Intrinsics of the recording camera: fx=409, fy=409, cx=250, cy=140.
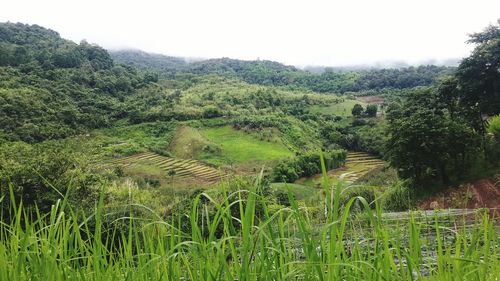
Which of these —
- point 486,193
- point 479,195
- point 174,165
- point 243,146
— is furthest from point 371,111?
point 479,195

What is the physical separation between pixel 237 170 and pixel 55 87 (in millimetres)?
35361

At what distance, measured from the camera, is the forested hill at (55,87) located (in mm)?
49469

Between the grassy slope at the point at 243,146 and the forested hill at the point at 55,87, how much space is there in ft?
53.9

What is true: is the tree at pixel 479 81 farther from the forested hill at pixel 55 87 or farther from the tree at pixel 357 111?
the tree at pixel 357 111

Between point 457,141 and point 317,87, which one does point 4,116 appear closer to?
point 457,141

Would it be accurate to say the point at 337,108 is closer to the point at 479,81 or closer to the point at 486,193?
the point at 479,81

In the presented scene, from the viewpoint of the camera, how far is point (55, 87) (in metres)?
65.3

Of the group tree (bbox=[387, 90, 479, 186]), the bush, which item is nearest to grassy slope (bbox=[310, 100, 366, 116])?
tree (bbox=[387, 90, 479, 186])

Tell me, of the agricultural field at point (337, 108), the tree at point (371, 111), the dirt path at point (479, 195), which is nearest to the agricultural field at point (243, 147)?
the tree at point (371, 111)

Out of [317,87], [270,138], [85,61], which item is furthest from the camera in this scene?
[317,87]

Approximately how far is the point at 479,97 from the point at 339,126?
50.5 m

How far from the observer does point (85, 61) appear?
276 ft

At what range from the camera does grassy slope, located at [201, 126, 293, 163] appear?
55781 millimetres

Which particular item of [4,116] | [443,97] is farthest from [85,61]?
[443,97]
